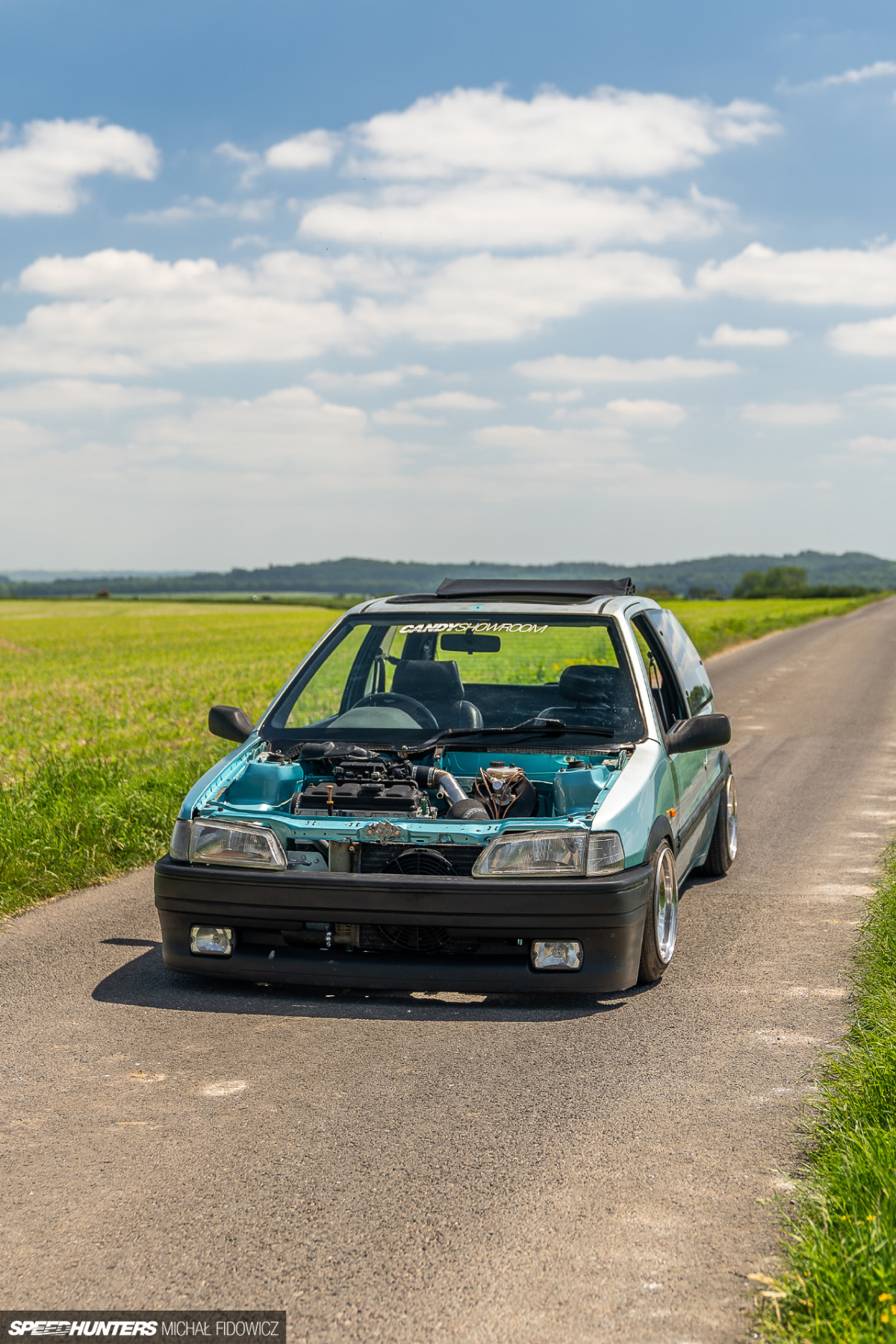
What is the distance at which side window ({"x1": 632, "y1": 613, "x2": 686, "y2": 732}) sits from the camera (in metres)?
6.27

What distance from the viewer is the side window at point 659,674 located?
6273 mm

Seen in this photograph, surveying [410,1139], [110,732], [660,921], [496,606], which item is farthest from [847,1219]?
[110,732]

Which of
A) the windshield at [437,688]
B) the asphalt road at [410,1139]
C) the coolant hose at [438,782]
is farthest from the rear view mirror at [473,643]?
the asphalt road at [410,1139]

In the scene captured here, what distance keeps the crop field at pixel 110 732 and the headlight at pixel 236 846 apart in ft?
7.09

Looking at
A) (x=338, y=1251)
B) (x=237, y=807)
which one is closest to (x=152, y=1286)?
(x=338, y=1251)

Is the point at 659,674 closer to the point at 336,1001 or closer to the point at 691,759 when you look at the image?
the point at 691,759

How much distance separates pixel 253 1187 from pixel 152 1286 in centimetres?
52

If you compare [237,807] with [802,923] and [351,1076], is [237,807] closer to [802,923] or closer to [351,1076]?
[351,1076]

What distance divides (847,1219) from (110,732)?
14429mm

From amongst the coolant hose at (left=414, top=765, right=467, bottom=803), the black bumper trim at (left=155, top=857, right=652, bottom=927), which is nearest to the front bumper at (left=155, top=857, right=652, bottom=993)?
the black bumper trim at (left=155, top=857, right=652, bottom=927)

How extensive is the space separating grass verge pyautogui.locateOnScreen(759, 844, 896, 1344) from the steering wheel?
2489 millimetres

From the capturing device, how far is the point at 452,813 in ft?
17.1

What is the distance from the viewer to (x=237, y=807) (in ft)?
17.0

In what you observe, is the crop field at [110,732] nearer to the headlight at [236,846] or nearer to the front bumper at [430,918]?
the headlight at [236,846]
